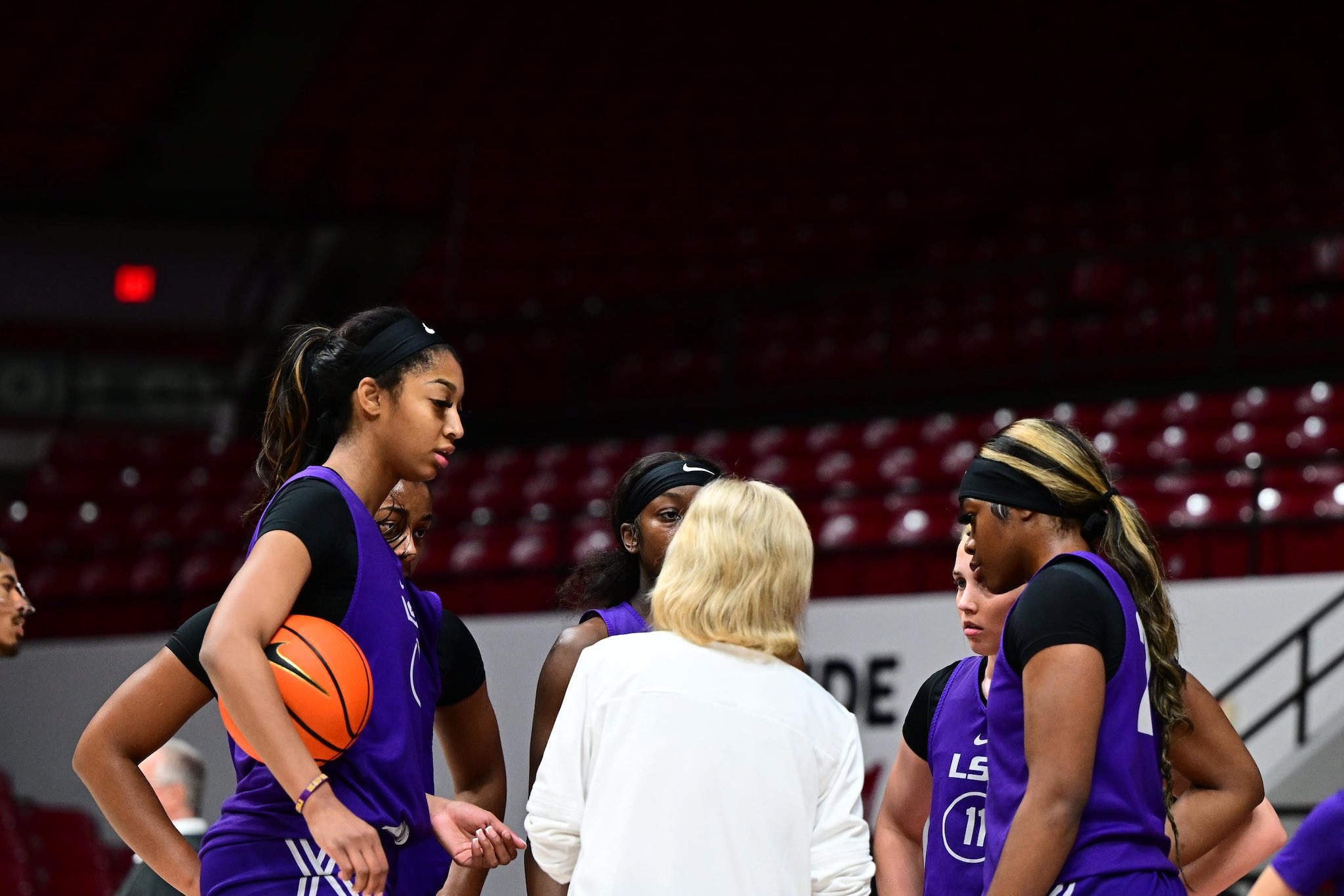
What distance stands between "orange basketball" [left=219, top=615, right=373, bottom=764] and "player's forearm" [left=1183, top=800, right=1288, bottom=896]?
1531 mm

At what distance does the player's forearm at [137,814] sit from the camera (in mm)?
2900

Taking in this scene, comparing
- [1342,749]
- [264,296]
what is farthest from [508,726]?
[264,296]

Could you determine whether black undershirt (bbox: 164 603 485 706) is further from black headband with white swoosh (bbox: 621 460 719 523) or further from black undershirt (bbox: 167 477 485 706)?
black headband with white swoosh (bbox: 621 460 719 523)

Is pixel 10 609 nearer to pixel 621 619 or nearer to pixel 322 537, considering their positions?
pixel 621 619

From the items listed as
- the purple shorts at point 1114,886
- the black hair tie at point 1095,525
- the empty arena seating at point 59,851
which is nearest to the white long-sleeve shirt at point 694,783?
the purple shorts at point 1114,886

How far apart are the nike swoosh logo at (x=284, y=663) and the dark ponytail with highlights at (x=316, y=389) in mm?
345

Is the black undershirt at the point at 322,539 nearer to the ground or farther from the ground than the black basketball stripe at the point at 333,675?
farther from the ground

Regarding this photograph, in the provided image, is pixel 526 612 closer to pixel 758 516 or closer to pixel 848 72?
pixel 758 516

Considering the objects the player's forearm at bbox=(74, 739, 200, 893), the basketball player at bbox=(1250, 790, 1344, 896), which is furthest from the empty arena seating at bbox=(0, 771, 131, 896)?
the basketball player at bbox=(1250, 790, 1344, 896)

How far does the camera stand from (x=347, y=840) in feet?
8.21

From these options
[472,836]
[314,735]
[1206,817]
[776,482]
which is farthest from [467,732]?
[776,482]

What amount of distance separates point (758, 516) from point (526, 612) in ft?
22.6

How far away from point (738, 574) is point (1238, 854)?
116cm

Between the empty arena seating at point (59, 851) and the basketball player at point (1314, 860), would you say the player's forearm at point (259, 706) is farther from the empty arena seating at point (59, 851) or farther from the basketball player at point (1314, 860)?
the empty arena seating at point (59, 851)
